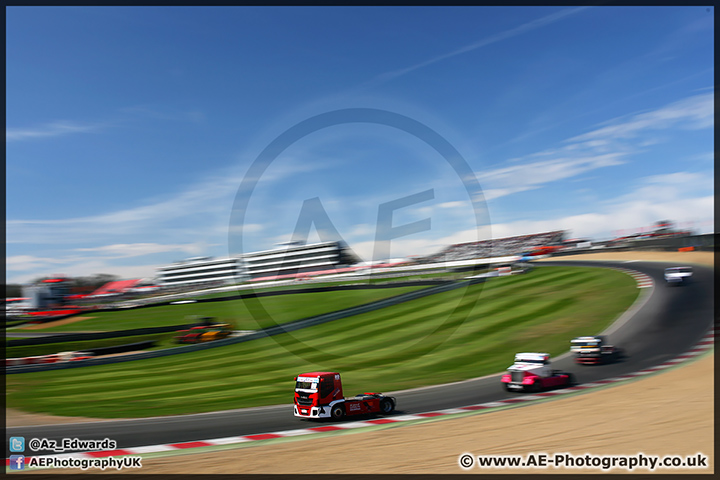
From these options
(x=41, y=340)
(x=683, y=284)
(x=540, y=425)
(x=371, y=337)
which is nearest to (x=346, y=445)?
(x=540, y=425)

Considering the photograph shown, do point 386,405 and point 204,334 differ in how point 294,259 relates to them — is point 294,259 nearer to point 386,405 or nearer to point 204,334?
point 204,334

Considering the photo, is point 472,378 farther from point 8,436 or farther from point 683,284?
point 683,284

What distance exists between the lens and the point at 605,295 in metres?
32.1

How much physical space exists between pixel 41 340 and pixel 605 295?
3851 centimetres

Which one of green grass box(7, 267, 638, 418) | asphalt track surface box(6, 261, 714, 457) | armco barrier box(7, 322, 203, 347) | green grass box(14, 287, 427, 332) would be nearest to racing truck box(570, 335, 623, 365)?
asphalt track surface box(6, 261, 714, 457)

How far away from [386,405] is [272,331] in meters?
18.3

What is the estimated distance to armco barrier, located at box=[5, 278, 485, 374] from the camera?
2486 centimetres

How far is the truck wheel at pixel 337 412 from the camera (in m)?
13.5

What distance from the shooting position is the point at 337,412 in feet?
44.3

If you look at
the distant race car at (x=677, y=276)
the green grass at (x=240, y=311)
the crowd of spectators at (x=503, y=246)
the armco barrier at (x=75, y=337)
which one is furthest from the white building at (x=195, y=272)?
the distant race car at (x=677, y=276)

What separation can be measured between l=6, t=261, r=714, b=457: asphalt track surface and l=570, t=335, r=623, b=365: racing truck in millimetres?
396

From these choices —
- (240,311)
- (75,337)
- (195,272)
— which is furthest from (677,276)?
(195,272)

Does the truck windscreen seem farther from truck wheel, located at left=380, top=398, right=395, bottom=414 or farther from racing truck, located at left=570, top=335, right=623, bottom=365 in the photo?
racing truck, located at left=570, top=335, right=623, bottom=365

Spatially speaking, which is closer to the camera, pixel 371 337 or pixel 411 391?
pixel 411 391
